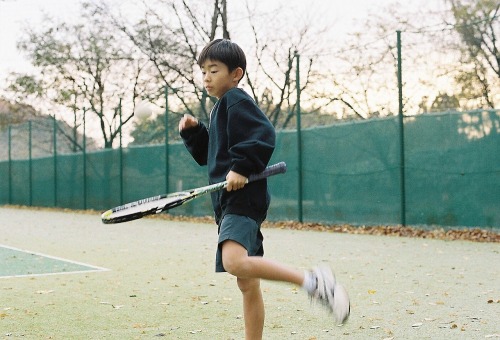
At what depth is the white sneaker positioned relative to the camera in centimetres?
288

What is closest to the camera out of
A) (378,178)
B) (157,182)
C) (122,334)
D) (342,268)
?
(122,334)

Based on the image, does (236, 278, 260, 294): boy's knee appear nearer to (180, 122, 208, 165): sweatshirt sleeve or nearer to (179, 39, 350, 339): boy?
(179, 39, 350, 339): boy

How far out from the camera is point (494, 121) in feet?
29.1

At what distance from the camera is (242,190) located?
9.52 feet

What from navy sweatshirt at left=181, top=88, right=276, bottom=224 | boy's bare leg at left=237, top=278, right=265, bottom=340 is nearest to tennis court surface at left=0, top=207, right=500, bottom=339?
boy's bare leg at left=237, top=278, right=265, bottom=340

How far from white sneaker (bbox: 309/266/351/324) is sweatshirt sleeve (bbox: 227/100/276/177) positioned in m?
0.50

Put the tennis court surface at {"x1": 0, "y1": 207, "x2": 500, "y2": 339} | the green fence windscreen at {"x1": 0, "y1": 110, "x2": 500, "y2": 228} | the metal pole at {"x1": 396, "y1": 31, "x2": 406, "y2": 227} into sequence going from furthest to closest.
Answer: the metal pole at {"x1": 396, "y1": 31, "x2": 406, "y2": 227}
the green fence windscreen at {"x1": 0, "y1": 110, "x2": 500, "y2": 228}
the tennis court surface at {"x1": 0, "y1": 207, "x2": 500, "y2": 339}

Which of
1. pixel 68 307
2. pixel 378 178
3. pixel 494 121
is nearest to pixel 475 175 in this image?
pixel 494 121

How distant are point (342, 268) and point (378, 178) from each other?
4.00m

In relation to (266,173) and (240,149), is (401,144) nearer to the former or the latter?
(266,173)

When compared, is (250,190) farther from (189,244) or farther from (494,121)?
(494,121)

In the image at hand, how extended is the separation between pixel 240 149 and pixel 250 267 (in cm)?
45

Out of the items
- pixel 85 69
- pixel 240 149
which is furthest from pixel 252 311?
pixel 85 69

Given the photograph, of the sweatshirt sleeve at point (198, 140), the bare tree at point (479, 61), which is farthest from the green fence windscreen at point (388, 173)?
the sweatshirt sleeve at point (198, 140)
